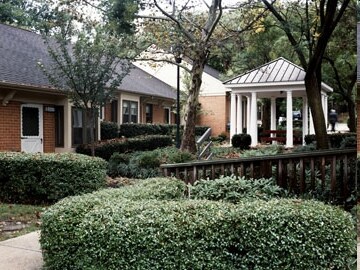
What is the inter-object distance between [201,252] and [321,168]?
70.4 inches

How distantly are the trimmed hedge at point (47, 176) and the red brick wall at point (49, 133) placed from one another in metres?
1.84

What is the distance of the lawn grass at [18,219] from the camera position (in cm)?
412

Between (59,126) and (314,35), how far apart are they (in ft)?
16.5

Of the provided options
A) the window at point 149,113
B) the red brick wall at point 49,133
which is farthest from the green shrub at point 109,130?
the red brick wall at point 49,133

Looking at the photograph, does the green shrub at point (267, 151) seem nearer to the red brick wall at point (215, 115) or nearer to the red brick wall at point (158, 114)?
the red brick wall at point (215, 115)

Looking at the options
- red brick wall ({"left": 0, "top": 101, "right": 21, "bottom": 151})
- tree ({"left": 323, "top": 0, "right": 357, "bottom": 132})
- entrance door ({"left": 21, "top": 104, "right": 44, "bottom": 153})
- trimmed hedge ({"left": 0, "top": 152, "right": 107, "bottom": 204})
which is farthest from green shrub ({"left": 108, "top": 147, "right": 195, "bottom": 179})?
red brick wall ({"left": 0, "top": 101, "right": 21, "bottom": 151})

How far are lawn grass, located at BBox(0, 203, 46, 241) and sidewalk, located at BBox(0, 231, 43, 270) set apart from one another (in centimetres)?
25

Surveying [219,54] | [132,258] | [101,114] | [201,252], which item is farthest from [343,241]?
[101,114]

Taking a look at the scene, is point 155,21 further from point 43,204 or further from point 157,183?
point 157,183

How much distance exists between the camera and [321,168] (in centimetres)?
367

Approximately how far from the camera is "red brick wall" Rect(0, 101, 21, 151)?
23.5 feet

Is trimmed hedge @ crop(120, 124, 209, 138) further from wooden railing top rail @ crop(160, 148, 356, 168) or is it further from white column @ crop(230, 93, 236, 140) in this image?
wooden railing top rail @ crop(160, 148, 356, 168)

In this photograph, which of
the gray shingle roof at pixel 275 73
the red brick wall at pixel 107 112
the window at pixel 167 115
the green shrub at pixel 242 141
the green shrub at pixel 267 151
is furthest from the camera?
the red brick wall at pixel 107 112

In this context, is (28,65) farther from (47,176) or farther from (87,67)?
(47,176)
